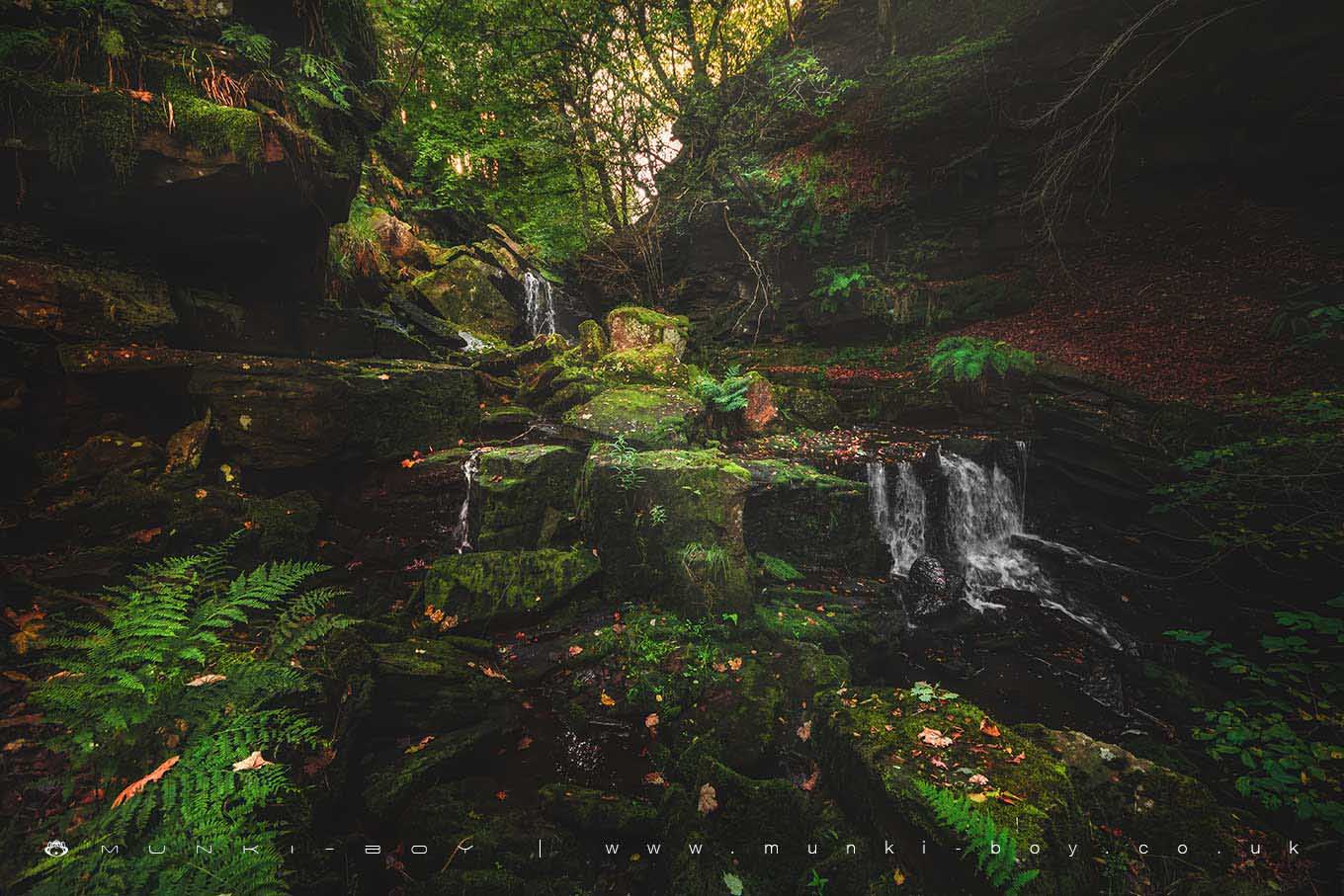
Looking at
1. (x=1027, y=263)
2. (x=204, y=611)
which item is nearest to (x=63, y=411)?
(x=204, y=611)

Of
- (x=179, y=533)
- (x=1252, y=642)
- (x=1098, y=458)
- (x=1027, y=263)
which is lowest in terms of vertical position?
(x=1252, y=642)

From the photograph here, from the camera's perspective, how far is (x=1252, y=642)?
5.19 metres

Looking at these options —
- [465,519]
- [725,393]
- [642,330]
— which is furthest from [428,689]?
[642,330]

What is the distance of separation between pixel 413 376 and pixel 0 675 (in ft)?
15.4

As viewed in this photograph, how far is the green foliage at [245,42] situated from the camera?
5516 mm

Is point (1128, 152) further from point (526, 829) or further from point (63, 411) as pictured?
point (63, 411)

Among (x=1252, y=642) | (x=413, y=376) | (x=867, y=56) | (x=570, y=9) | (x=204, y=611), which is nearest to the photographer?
(x=204, y=611)

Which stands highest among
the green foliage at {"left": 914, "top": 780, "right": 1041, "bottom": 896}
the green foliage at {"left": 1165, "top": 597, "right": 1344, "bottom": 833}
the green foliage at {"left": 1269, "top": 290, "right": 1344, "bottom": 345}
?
the green foliage at {"left": 1269, "top": 290, "right": 1344, "bottom": 345}

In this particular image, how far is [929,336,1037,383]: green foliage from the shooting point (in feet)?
28.1

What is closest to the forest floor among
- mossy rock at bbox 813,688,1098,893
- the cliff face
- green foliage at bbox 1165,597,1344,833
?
the cliff face

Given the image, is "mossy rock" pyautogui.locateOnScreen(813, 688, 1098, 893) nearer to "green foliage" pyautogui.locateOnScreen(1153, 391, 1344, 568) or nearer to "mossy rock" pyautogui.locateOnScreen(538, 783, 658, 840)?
"mossy rock" pyautogui.locateOnScreen(538, 783, 658, 840)

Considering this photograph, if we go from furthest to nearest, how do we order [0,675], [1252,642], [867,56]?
[867,56] < [1252,642] < [0,675]

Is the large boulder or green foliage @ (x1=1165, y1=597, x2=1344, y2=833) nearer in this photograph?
green foliage @ (x1=1165, y1=597, x2=1344, y2=833)

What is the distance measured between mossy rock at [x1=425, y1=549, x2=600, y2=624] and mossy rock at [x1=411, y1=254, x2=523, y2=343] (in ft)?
23.2
